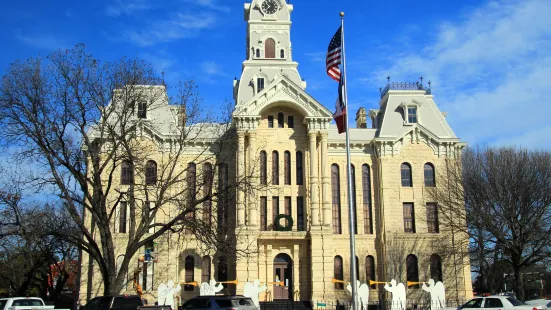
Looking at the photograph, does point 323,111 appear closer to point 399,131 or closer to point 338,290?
point 399,131

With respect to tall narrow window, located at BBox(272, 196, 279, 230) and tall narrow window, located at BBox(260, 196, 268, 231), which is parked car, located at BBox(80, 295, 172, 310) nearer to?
tall narrow window, located at BBox(260, 196, 268, 231)

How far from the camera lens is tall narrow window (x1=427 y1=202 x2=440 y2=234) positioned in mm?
43531

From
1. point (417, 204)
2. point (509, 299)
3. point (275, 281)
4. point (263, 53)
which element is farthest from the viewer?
point (263, 53)

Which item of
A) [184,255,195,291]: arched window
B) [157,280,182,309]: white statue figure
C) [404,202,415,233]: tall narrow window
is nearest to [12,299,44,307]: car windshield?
[157,280,182,309]: white statue figure

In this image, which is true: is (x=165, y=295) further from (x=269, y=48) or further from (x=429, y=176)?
(x=269, y=48)

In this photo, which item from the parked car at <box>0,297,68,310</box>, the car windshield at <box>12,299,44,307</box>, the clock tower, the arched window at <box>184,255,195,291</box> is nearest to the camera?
the parked car at <box>0,297,68,310</box>

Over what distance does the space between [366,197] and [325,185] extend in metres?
4.46

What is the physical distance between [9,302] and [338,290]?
23.1 m

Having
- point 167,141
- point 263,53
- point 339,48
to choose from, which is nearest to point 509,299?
point 339,48

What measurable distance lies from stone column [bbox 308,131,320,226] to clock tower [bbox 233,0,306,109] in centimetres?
594

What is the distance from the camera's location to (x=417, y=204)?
43.7m

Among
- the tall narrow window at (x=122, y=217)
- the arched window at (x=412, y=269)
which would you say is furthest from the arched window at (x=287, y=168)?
the tall narrow window at (x=122, y=217)

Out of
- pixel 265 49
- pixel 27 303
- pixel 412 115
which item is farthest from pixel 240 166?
pixel 27 303

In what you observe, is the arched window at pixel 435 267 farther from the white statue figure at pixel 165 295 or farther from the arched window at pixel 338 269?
the white statue figure at pixel 165 295
